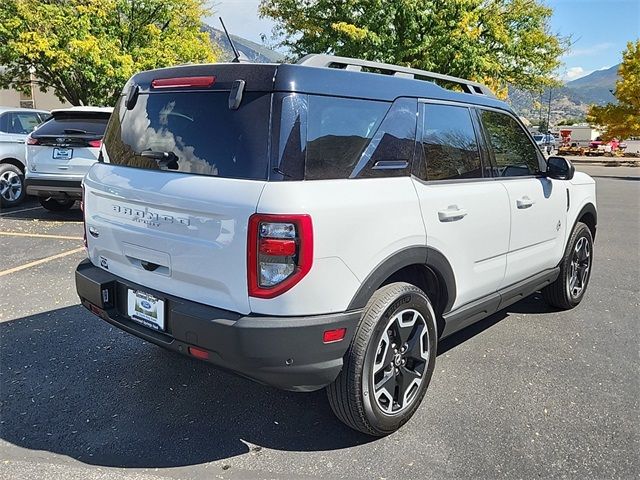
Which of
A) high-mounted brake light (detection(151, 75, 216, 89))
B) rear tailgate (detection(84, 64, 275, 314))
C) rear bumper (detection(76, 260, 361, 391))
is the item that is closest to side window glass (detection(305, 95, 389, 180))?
rear tailgate (detection(84, 64, 275, 314))

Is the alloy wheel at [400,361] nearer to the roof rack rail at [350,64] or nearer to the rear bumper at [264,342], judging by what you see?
the rear bumper at [264,342]

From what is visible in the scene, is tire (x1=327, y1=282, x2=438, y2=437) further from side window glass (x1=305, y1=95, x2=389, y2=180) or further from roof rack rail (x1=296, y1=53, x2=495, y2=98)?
roof rack rail (x1=296, y1=53, x2=495, y2=98)

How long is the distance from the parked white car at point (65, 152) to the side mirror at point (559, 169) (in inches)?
247

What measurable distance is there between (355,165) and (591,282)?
4.25 m

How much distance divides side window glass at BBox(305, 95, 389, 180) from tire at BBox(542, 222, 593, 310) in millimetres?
2680

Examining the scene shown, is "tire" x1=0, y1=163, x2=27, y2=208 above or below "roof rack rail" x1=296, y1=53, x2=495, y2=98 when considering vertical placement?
below

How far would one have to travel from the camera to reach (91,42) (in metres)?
15.4

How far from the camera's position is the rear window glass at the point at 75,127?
25.8 ft

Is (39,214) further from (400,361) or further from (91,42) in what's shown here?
(91,42)

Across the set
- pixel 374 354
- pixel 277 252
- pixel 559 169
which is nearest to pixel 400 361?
pixel 374 354

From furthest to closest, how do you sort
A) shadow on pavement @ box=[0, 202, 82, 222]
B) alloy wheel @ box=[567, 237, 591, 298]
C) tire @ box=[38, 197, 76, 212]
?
tire @ box=[38, 197, 76, 212] → shadow on pavement @ box=[0, 202, 82, 222] → alloy wheel @ box=[567, 237, 591, 298]

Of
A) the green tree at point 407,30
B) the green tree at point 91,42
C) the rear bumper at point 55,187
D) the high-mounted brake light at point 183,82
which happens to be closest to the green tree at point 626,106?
the green tree at point 407,30

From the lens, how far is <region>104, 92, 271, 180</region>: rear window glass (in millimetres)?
2387

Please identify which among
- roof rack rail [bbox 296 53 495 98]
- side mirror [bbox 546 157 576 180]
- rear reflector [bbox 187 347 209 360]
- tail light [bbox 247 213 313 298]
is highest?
roof rack rail [bbox 296 53 495 98]
